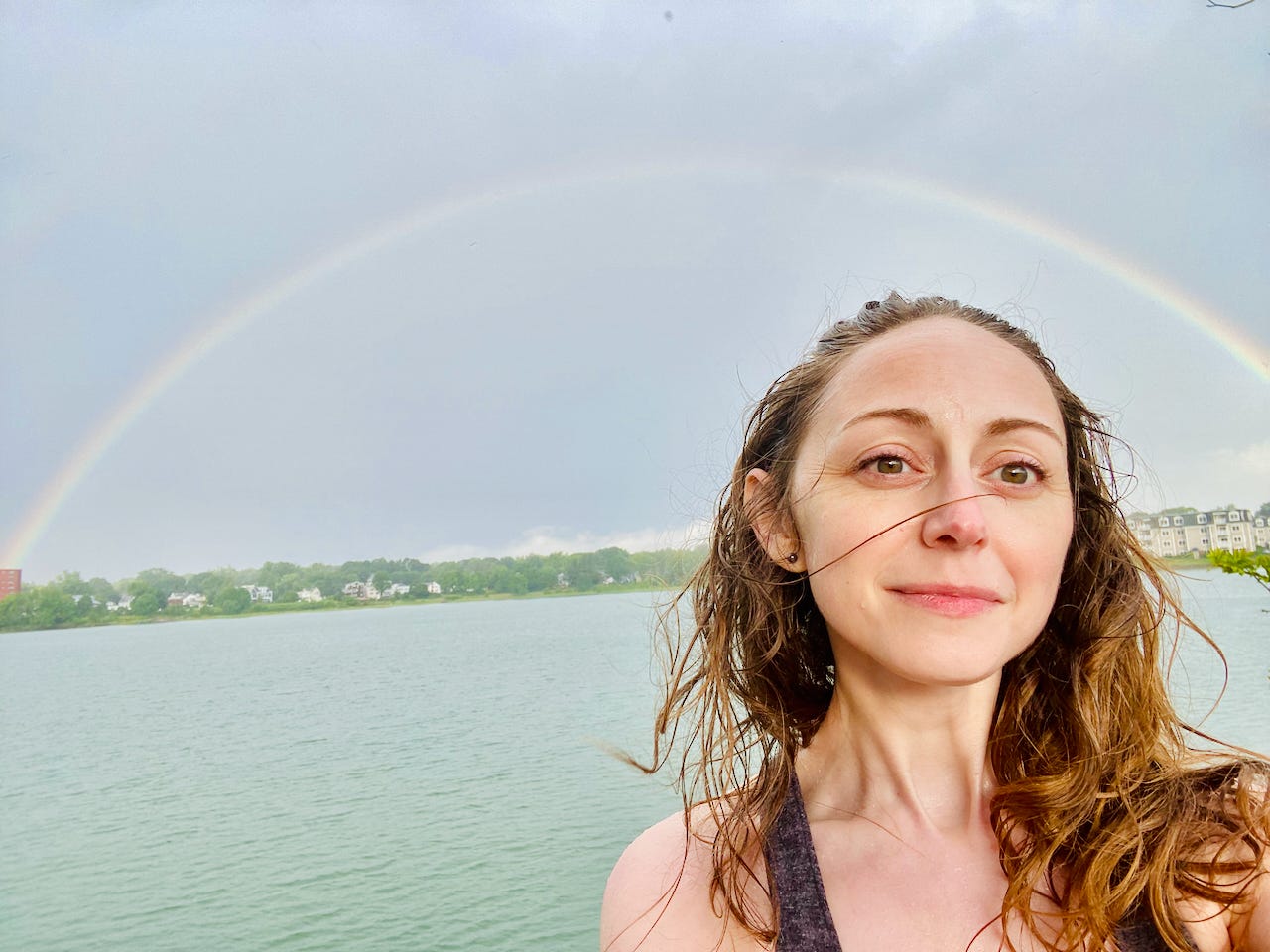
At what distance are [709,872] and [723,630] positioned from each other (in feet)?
1.65

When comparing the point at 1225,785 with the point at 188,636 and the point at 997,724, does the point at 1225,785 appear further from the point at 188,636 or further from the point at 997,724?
the point at 188,636

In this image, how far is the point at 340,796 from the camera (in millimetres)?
21578

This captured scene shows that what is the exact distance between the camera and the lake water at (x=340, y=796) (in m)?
14.8

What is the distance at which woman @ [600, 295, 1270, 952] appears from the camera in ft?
4.37

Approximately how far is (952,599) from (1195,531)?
31.1ft

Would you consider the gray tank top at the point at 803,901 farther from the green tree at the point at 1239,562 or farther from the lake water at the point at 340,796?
the lake water at the point at 340,796

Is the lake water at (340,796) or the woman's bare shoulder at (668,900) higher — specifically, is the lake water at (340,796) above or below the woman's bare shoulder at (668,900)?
below

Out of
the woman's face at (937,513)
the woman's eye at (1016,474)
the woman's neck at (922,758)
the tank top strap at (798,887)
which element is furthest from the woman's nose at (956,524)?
the tank top strap at (798,887)

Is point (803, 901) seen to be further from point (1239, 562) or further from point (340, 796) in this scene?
point (340, 796)

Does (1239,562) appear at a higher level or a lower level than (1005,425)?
lower

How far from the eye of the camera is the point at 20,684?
1660 inches

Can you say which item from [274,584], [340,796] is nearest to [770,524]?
[340,796]

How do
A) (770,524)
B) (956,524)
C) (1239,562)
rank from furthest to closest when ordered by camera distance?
(1239,562) → (770,524) → (956,524)

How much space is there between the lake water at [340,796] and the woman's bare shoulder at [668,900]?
121 inches
